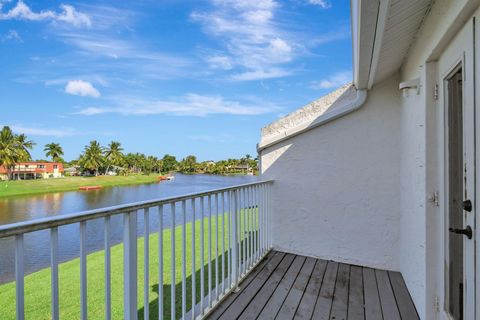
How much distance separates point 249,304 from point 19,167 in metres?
61.6

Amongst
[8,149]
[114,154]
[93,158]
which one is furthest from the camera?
[114,154]

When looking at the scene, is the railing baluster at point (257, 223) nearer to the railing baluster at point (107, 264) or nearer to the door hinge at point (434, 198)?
the door hinge at point (434, 198)

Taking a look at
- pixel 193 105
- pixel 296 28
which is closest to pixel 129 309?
pixel 296 28

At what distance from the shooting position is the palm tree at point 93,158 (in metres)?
60.1

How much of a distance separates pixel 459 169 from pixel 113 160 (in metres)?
72.3

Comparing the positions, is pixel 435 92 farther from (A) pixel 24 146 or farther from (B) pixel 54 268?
(A) pixel 24 146

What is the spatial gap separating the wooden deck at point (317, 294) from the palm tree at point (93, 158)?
212ft

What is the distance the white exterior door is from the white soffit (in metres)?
0.37

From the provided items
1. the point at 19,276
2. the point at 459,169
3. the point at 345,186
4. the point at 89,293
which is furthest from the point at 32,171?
the point at 459,169

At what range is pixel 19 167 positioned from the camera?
166 ft

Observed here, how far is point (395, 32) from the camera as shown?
2205 mm

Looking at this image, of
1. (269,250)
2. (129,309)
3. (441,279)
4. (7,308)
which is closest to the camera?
(129,309)

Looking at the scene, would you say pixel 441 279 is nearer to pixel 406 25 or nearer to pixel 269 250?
pixel 406 25

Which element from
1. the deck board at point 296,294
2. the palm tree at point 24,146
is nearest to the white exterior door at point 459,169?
the deck board at point 296,294
